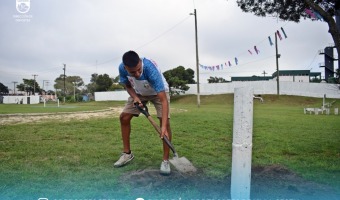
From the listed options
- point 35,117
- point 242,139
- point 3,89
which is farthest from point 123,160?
point 3,89

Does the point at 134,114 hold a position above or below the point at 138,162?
above

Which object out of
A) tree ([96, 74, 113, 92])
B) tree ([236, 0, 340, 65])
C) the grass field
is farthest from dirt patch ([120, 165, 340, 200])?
tree ([96, 74, 113, 92])

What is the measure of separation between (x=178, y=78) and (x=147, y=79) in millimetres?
48881

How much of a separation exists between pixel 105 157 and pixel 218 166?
1871 millimetres

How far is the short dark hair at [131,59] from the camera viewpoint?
138 inches

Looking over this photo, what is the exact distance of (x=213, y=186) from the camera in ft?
10.6

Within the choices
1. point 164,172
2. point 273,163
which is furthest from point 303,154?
point 164,172

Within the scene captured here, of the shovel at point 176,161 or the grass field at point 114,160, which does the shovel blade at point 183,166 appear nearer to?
the shovel at point 176,161

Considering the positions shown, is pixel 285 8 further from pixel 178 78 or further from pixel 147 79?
pixel 178 78

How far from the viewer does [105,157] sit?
184 inches

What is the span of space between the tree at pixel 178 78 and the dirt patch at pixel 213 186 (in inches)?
1797

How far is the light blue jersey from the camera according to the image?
12.1 ft

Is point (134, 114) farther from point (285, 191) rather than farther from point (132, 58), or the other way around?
point (285, 191)

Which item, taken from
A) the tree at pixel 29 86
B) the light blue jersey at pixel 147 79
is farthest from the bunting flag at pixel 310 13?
the tree at pixel 29 86
